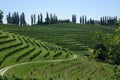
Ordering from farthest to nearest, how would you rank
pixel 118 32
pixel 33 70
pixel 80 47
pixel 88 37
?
pixel 88 37
pixel 80 47
pixel 33 70
pixel 118 32

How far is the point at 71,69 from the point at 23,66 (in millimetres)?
14820

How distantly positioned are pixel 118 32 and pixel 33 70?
135 feet

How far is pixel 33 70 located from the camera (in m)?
72.6

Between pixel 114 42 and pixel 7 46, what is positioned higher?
pixel 114 42

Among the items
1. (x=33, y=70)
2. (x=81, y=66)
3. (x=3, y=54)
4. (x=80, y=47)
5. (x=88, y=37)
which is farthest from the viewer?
(x=88, y=37)

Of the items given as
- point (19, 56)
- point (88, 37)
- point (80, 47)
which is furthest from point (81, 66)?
point (88, 37)

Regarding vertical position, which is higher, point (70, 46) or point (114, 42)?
point (114, 42)

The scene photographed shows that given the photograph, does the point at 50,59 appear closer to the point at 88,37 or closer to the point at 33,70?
the point at 33,70

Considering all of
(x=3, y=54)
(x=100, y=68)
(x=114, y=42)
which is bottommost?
(x=100, y=68)

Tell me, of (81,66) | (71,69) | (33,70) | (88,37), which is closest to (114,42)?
(33,70)

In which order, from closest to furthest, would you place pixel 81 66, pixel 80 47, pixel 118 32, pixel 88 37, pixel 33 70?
pixel 118 32, pixel 33 70, pixel 81 66, pixel 80 47, pixel 88 37

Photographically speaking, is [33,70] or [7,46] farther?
[7,46]

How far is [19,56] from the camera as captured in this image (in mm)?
83438

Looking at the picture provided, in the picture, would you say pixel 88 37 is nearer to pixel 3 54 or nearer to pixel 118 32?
pixel 3 54
